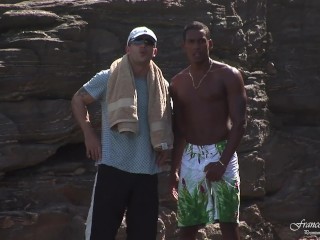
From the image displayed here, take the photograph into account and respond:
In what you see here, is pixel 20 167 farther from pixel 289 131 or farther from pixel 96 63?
pixel 289 131

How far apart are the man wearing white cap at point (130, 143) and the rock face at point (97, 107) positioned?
5.70ft

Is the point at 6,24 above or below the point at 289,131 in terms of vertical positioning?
above

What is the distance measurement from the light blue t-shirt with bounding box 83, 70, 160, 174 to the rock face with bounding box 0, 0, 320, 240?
5.85 ft

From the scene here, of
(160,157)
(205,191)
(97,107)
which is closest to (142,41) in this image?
(160,157)

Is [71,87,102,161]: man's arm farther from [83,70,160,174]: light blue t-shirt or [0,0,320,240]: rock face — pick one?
[0,0,320,240]: rock face

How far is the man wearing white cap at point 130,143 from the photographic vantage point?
4.93 meters

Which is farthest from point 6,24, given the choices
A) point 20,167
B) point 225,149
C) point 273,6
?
point 273,6

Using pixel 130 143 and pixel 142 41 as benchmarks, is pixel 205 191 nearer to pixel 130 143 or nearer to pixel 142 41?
pixel 130 143

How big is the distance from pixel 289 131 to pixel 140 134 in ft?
12.9

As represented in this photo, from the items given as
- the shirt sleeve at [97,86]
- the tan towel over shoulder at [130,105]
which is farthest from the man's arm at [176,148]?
the shirt sleeve at [97,86]

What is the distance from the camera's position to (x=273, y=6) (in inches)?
337

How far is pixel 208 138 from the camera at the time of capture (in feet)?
16.7

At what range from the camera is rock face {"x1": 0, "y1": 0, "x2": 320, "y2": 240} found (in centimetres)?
663

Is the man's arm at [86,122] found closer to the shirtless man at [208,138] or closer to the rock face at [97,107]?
the shirtless man at [208,138]
